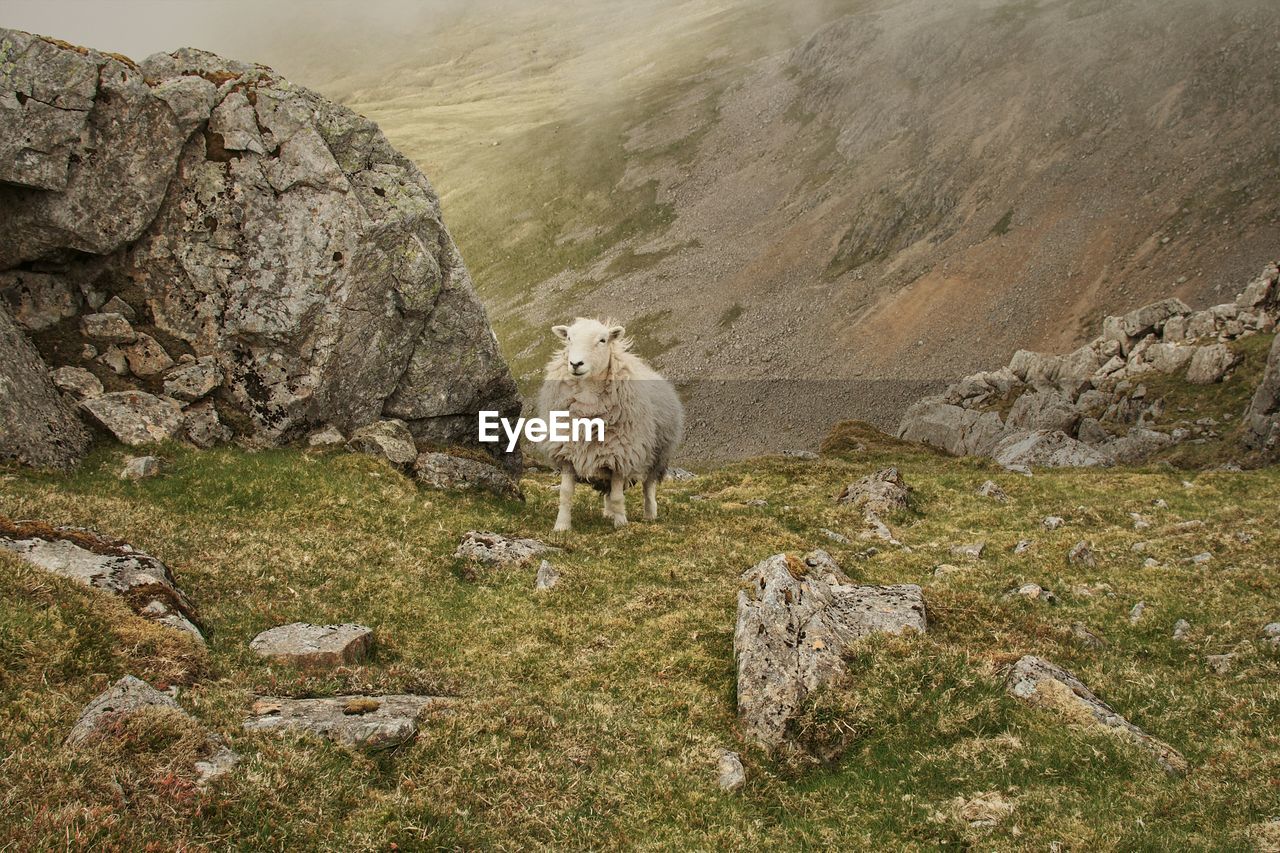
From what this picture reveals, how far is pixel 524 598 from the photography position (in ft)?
54.7

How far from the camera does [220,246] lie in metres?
22.9

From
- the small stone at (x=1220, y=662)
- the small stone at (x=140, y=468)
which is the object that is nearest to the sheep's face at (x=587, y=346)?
the small stone at (x=140, y=468)

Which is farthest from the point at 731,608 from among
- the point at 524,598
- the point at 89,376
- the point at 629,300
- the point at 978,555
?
the point at 629,300

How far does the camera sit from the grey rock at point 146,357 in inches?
851

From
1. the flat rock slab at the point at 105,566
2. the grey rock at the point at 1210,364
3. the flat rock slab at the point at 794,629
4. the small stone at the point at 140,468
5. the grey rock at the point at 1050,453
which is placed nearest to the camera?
the flat rock slab at the point at 794,629

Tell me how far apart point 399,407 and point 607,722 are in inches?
634

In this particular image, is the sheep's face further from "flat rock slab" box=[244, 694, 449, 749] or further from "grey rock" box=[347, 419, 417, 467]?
"flat rock slab" box=[244, 694, 449, 749]

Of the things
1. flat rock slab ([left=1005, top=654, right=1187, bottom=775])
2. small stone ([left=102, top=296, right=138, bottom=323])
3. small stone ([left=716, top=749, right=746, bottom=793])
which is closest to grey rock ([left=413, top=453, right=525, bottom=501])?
small stone ([left=102, top=296, right=138, bottom=323])

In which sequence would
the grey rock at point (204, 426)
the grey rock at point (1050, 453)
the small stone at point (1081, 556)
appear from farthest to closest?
the grey rock at point (1050, 453) < the grey rock at point (204, 426) < the small stone at point (1081, 556)

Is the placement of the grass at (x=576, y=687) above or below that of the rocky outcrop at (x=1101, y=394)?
above

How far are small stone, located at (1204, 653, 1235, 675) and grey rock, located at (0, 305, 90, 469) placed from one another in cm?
2271

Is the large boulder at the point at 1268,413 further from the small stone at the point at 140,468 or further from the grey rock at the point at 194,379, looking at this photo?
the small stone at the point at 140,468

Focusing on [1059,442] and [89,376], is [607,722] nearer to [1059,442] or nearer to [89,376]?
[89,376]

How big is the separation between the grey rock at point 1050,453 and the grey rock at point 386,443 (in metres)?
32.1
